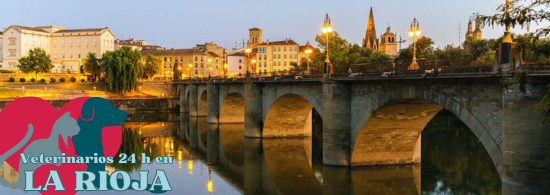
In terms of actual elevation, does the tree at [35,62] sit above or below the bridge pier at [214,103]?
above

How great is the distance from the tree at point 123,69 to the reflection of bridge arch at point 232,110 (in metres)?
33.5

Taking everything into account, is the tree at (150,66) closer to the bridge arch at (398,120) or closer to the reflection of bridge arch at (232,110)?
the reflection of bridge arch at (232,110)

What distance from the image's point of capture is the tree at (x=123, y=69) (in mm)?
84000

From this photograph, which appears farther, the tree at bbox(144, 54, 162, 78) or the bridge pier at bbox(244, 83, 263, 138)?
the tree at bbox(144, 54, 162, 78)

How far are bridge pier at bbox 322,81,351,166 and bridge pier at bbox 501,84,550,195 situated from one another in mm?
11780

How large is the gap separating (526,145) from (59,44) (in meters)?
120

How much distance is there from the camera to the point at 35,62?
10675 cm

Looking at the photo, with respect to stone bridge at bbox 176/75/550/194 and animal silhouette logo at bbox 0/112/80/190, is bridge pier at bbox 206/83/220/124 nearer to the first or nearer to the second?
stone bridge at bbox 176/75/550/194

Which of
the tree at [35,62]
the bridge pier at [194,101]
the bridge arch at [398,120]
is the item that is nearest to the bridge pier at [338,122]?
the bridge arch at [398,120]

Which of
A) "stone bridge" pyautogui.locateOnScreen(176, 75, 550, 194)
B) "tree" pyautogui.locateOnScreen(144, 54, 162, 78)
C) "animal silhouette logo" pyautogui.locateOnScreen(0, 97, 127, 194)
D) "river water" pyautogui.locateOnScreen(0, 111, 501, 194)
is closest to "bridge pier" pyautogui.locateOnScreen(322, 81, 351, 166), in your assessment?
"stone bridge" pyautogui.locateOnScreen(176, 75, 550, 194)

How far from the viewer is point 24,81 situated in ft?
339

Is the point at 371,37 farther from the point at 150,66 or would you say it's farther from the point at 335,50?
the point at 335,50

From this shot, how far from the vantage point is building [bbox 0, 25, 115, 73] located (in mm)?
114500

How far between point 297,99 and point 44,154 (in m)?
17.7
